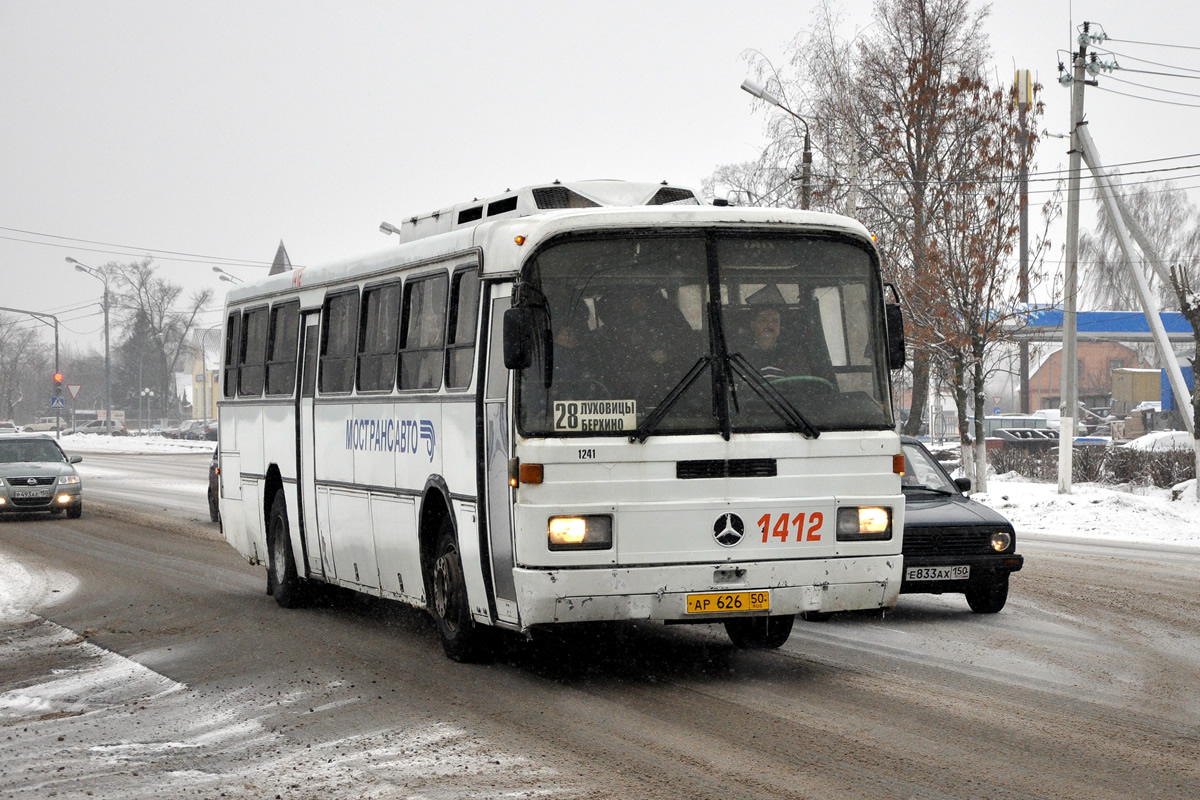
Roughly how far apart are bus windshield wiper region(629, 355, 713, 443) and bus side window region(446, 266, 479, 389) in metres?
1.38

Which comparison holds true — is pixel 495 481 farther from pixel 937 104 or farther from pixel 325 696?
pixel 937 104

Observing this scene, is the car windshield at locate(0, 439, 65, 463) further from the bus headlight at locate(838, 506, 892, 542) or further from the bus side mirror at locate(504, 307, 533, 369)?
the bus headlight at locate(838, 506, 892, 542)

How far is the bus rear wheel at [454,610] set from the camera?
10320mm

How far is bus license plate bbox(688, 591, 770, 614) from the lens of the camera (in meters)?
9.30

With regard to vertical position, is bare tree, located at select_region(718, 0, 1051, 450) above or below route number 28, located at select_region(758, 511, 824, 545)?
above

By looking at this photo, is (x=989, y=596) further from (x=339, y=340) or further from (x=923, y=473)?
(x=339, y=340)

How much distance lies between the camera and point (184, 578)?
1692 cm

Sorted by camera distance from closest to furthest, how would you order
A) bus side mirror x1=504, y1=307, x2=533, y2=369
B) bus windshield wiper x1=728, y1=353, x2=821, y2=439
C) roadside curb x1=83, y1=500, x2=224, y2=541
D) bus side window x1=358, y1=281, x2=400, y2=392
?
bus side mirror x1=504, y1=307, x2=533, y2=369 → bus windshield wiper x1=728, y1=353, x2=821, y2=439 → bus side window x1=358, y1=281, x2=400, y2=392 → roadside curb x1=83, y1=500, x2=224, y2=541

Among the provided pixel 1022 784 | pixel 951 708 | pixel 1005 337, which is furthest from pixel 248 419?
pixel 1005 337

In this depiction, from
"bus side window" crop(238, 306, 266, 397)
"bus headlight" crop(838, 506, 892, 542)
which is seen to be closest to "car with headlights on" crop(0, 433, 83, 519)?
"bus side window" crop(238, 306, 266, 397)

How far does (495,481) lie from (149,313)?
11399 cm

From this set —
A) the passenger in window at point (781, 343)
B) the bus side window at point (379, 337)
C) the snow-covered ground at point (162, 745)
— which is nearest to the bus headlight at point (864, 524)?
the passenger in window at point (781, 343)

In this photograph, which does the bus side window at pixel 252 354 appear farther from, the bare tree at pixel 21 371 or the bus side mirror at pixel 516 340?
the bare tree at pixel 21 371

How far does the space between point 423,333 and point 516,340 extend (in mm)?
2207
